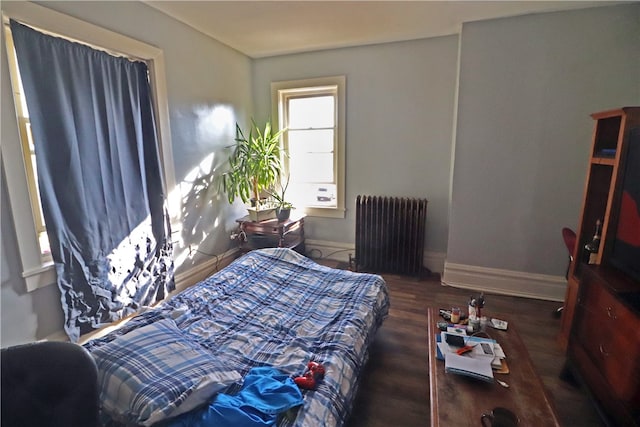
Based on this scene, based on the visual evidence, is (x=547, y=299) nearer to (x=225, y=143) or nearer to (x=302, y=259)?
(x=302, y=259)

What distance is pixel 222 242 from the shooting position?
3.52 metres

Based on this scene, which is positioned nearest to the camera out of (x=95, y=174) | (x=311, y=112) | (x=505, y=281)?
(x=95, y=174)

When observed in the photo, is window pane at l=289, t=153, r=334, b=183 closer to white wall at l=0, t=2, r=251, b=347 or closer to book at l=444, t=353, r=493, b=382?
white wall at l=0, t=2, r=251, b=347

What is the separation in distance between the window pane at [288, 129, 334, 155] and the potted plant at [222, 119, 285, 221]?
1.24 ft

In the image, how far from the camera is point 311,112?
372cm

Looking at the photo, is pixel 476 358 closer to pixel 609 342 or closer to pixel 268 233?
pixel 609 342

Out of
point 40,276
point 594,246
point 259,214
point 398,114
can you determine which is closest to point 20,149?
point 40,276

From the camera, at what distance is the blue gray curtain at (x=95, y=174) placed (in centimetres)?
183

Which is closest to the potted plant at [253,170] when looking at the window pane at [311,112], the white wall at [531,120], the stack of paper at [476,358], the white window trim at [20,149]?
the window pane at [311,112]

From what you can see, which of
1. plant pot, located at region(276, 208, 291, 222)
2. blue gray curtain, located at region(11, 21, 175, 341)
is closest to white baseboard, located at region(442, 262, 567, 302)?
plant pot, located at region(276, 208, 291, 222)

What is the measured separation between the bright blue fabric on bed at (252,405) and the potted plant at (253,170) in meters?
2.30

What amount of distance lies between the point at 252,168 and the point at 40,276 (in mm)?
1952

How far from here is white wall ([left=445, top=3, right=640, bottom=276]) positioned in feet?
8.14

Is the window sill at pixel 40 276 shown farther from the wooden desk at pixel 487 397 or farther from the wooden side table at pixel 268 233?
the wooden desk at pixel 487 397
